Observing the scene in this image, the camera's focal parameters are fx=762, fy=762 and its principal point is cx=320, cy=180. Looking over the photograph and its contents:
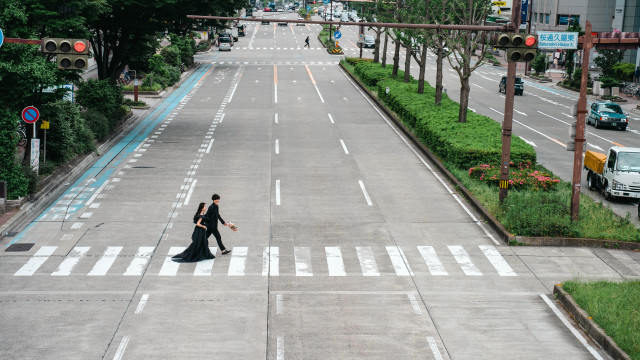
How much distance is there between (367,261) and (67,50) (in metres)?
9.16

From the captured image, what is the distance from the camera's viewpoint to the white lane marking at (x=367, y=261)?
18812mm

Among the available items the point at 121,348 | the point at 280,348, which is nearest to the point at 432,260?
the point at 280,348

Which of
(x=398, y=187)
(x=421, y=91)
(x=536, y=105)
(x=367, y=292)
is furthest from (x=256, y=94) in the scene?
(x=367, y=292)

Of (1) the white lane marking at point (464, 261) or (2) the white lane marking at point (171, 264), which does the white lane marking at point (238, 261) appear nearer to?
(2) the white lane marking at point (171, 264)

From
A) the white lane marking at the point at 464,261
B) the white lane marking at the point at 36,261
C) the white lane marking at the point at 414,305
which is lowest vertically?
the white lane marking at the point at 36,261

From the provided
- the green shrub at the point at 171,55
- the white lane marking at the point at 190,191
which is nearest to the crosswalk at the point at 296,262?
the white lane marking at the point at 190,191

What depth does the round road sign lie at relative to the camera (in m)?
26.0

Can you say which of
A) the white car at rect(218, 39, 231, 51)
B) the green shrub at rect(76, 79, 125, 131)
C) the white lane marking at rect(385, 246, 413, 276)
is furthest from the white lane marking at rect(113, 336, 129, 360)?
the white car at rect(218, 39, 231, 51)

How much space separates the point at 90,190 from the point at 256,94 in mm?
29632

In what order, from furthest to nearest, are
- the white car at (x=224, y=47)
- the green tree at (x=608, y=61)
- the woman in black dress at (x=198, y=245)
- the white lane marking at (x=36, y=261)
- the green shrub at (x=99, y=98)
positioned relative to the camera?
1. the white car at (x=224, y=47)
2. the green tree at (x=608, y=61)
3. the green shrub at (x=99, y=98)
4. the woman in black dress at (x=198, y=245)
5. the white lane marking at (x=36, y=261)

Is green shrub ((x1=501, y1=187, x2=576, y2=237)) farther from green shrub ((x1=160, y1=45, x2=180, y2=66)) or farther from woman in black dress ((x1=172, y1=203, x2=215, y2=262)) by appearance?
green shrub ((x1=160, y1=45, x2=180, y2=66))

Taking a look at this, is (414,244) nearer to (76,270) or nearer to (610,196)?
(76,270)

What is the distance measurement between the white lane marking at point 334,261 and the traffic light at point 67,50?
7777mm

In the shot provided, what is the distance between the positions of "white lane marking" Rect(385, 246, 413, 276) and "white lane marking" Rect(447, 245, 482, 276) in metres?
1.40
